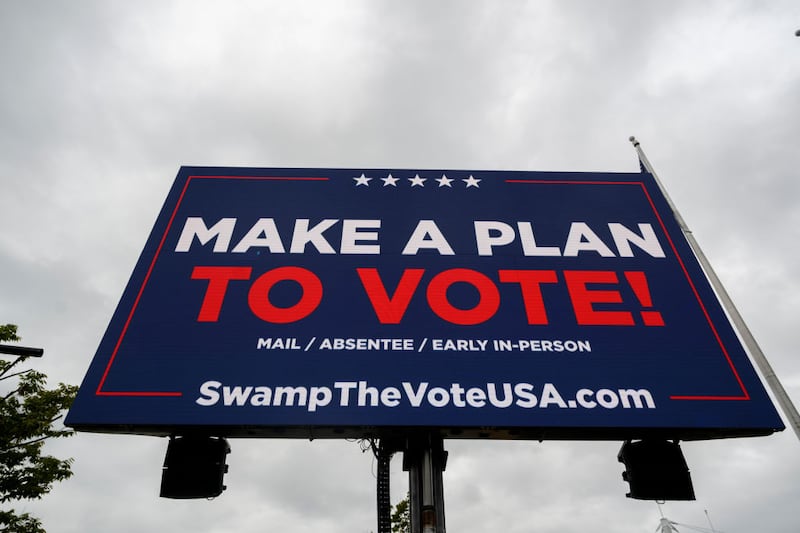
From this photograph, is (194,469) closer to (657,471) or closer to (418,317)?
(418,317)

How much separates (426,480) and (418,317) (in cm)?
172

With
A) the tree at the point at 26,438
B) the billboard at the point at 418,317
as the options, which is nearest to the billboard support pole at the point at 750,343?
the billboard at the point at 418,317

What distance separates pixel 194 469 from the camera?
4.84m

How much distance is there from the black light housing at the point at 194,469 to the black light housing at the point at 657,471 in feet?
13.4

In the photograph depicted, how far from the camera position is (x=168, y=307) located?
19.3 feet

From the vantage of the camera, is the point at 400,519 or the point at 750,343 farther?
the point at 400,519

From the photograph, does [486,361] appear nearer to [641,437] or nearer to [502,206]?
[641,437]

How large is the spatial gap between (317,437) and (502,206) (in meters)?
4.05

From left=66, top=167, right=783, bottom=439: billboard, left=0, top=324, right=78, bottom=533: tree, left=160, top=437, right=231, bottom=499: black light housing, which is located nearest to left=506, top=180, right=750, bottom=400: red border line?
left=66, top=167, right=783, bottom=439: billboard

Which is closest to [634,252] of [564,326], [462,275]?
[564,326]

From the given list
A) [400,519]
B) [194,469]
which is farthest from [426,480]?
[400,519]

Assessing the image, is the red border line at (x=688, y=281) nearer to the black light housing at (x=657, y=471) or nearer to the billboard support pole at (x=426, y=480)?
the black light housing at (x=657, y=471)

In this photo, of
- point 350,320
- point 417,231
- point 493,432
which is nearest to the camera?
point 493,432

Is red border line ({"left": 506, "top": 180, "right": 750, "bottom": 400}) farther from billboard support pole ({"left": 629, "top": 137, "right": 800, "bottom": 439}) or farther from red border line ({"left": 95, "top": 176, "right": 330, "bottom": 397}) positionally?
red border line ({"left": 95, "top": 176, "right": 330, "bottom": 397})
